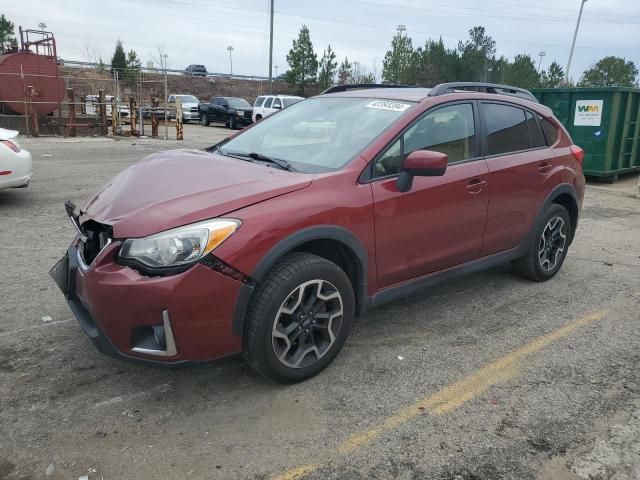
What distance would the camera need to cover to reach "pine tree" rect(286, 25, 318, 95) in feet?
168

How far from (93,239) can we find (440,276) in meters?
2.31

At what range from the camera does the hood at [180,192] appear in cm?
272

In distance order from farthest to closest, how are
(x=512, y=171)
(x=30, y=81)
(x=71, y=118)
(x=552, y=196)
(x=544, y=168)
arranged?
(x=71, y=118) < (x=30, y=81) < (x=552, y=196) < (x=544, y=168) < (x=512, y=171)

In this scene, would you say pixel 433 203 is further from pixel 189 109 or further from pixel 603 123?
pixel 189 109

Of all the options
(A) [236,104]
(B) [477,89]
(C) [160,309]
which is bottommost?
(C) [160,309]

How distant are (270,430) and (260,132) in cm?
228

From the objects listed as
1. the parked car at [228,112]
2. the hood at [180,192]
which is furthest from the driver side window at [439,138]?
the parked car at [228,112]

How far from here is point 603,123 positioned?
444 inches

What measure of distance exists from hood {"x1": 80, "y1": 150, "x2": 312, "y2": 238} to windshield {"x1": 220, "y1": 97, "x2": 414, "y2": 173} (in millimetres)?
325

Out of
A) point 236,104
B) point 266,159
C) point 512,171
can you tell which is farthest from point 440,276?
point 236,104

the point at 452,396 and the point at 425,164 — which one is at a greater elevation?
the point at 425,164

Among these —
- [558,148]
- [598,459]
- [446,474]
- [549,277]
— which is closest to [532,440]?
[598,459]

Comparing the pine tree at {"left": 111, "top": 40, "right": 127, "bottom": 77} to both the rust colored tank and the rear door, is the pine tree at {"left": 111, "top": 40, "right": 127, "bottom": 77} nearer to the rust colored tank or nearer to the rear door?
the rust colored tank

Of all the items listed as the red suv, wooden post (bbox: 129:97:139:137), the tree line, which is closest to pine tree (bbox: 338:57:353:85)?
the tree line
